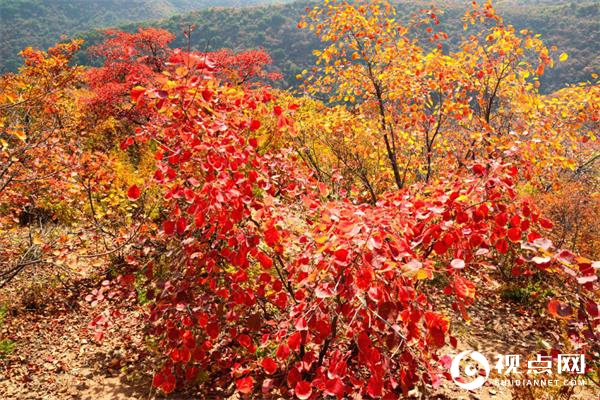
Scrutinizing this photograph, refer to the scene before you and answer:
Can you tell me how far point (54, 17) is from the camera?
211ft

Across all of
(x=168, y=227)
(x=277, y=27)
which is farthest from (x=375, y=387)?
(x=277, y=27)

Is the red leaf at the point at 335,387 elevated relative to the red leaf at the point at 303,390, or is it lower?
elevated

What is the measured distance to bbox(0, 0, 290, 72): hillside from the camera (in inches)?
2101

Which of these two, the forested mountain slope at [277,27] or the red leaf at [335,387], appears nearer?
the red leaf at [335,387]

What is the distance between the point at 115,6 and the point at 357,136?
304 ft

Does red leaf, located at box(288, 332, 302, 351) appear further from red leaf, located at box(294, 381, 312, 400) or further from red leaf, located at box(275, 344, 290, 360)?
red leaf, located at box(294, 381, 312, 400)

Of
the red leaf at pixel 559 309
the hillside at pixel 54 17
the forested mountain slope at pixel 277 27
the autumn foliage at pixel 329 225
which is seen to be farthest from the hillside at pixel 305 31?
the red leaf at pixel 559 309

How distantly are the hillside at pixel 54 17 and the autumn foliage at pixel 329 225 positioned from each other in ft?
166

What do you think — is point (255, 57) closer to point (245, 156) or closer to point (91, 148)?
point (91, 148)

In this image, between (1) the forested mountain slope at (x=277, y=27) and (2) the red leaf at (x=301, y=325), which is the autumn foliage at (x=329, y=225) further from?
(1) the forested mountain slope at (x=277, y=27)

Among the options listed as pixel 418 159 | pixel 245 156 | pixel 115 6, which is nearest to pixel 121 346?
pixel 245 156

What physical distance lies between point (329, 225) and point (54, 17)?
8289 cm

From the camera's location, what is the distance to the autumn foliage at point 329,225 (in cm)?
207

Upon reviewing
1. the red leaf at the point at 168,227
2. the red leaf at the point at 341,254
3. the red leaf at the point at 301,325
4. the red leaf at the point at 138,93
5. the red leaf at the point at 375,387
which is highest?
the red leaf at the point at 138,93
